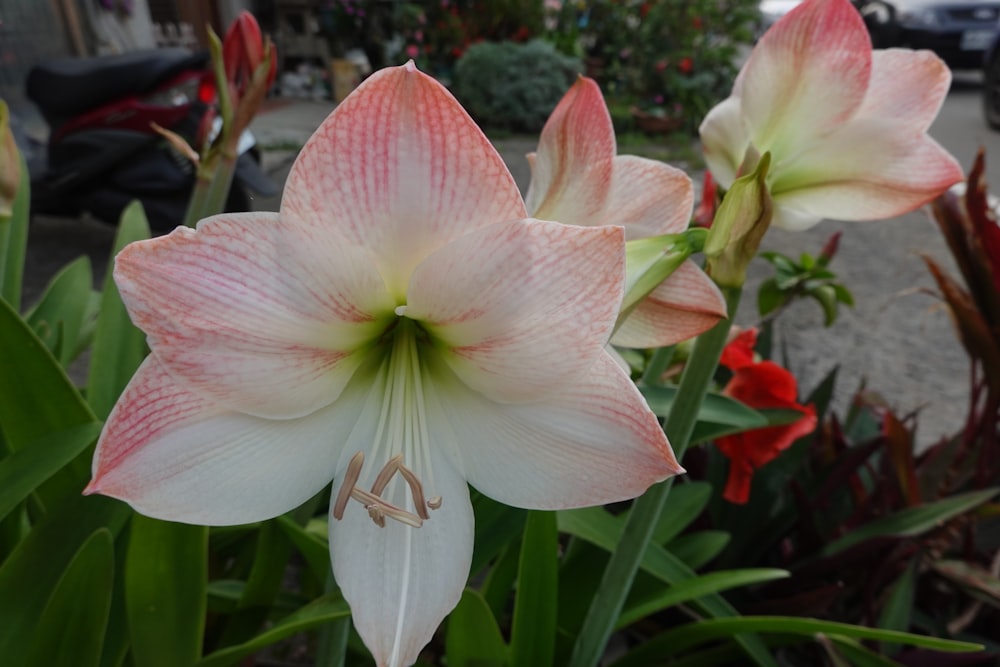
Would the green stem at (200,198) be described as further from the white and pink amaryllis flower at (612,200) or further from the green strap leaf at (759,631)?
the green strap leaf at (759,631)

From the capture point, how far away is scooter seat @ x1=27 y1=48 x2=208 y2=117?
257 centimetres

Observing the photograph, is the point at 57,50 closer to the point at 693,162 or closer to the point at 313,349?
the point at 693,162

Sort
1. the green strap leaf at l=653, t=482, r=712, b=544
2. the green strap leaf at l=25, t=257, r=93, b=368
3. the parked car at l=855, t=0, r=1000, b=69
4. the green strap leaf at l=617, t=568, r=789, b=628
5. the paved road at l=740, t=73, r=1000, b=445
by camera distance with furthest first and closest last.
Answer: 1. the parked car at l=855, t=0, r=1000, b=69
2. the paved road at l=740, t=73, r=1000, b=445
3. the green strap leaf at l=25, t=257, r=93, b=368
4. the green strap leaf at l=653, t=482, r=712, b=544
5. the green strap leaf at l=617, t=568, r=789, b=628

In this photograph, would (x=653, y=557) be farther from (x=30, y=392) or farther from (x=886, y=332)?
(x=886, y=332)

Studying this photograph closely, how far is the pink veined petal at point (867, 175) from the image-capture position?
50cm

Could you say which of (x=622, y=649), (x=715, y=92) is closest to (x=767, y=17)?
(x=715, y=92)

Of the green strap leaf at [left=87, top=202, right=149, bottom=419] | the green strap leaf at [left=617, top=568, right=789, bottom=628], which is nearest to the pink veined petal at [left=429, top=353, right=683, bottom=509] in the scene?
the green strap leaf at [left=617, top=568, right=789, bottom=628]

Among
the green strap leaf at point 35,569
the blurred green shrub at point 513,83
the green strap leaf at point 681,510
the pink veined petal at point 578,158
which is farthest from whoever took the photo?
the blurred green shrub at point 513,83

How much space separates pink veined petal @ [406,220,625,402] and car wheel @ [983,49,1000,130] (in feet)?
19.6

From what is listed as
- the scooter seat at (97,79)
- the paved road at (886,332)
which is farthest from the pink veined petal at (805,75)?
the scooter seat at (97,79)

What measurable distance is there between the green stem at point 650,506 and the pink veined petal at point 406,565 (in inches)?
6.6

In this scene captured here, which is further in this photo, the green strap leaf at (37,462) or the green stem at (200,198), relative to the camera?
the green stem at (200,198)

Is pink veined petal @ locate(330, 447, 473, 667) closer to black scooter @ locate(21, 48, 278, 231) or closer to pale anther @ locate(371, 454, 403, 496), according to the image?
pale anther @ locate(371, 454, 403, 496)

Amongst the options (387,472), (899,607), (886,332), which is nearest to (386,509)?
(387,472)
